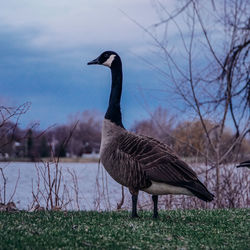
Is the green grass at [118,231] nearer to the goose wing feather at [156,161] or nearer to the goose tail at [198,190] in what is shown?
the goose tail at [198,190]

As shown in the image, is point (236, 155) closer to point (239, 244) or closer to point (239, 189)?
point (239, 189)

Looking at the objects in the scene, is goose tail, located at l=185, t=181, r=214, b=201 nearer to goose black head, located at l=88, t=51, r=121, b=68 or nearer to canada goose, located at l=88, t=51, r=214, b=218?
canada goose, located at l=88, t=51, r=214, b=218

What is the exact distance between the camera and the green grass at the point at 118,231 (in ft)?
18.4

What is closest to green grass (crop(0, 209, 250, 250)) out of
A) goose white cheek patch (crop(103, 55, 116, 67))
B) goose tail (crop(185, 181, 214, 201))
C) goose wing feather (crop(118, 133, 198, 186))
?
goose tail (crop(185, 181, 214, 201))

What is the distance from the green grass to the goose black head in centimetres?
295

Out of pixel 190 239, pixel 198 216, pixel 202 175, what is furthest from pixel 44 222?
pixel 202 175

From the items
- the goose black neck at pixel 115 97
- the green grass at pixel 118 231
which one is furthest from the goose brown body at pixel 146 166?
the green grass at pixel 118 231

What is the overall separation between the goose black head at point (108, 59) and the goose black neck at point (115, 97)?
0.05 meters

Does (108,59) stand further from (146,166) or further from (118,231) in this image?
(118,231)

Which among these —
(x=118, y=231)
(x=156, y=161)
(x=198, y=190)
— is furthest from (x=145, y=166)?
(x=118, y=231)

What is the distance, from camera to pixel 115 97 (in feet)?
27.0

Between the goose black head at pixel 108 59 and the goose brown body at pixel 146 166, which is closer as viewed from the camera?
the goose brown body at pixel 146 166

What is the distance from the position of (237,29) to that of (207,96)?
7.07 feet

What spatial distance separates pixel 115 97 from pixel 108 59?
0.83 meters
